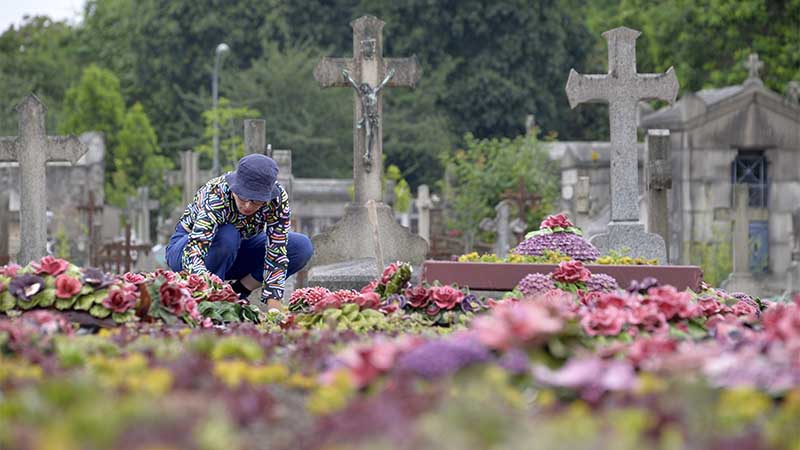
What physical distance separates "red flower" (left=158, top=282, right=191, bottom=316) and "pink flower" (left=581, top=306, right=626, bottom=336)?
225 cm

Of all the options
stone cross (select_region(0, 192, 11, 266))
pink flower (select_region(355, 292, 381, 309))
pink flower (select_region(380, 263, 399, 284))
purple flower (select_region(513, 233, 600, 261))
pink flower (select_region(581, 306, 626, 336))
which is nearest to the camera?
pink flower (select_region(581, 306, 626, 336))

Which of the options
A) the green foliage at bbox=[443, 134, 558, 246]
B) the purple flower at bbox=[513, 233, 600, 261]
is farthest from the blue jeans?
the green foliage at bbox=[443, 134, 558, 246]

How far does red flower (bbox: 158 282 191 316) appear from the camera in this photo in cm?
685

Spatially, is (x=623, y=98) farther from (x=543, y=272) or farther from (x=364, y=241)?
(x=543, y=272)

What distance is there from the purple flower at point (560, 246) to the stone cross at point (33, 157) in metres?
4.86

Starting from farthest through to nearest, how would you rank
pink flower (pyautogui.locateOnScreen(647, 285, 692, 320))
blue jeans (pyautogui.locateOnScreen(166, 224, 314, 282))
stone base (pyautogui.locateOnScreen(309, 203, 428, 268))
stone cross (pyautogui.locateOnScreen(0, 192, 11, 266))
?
stone cross (pyautogui.locateOnScreen(0, 192, 11, 266)) → stone base (pyautogui.locateOnScreen(309, 203, 428, 268)) → blue jeans (pyautogui.locateOnScreen(166, 224, 314, 282)) → pink flower (pyautogui.locateOnScreen(647, 285, 692, 320))

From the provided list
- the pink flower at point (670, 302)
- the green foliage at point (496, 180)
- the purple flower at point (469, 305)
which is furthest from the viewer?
the green foliage at point (496, 180)

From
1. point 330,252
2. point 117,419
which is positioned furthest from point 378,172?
point 117,419

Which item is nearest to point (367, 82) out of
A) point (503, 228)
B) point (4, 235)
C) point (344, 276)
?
point (344, 276)

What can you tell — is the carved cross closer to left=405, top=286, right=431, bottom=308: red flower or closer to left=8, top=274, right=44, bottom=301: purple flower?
left=405, top=286, right=431, bottom=308: red flower

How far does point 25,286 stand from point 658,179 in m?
7.96

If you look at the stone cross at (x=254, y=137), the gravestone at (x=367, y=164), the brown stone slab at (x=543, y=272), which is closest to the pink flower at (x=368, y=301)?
the brown stone slab at (x=543, y=272)

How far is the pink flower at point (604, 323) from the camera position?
5.43m

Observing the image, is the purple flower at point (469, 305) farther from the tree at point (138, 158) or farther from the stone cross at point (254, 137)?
the tree at point (138, 158)
